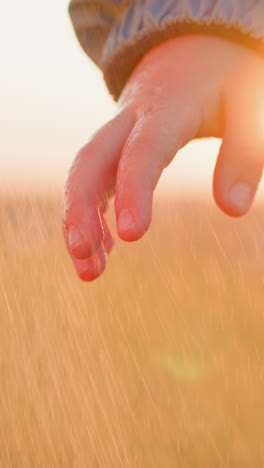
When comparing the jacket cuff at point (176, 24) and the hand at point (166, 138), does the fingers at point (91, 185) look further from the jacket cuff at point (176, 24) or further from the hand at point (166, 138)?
the jacket cuff at point (176, 24)

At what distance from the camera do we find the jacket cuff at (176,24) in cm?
57

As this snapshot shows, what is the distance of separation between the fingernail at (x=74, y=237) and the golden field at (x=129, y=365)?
165 millimetres

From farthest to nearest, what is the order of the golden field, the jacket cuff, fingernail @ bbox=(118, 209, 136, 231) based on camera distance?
1. the golden field
2. the jacket cuff
3. fingernail @ bbox=(118, 209, 136, 231)

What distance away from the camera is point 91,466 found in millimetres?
765

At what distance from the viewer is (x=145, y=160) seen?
0.48 m

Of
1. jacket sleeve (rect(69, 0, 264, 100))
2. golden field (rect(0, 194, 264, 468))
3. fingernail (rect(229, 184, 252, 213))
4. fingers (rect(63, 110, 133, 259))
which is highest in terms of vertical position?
jacket sleeve (rect(69, 0, 264, 100))

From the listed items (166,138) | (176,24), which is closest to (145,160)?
(166,138)

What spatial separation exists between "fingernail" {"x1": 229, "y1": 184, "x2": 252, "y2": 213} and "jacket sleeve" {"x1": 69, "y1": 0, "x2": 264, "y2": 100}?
0.53 feet

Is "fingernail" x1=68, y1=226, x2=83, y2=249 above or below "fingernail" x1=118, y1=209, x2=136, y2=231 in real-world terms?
below

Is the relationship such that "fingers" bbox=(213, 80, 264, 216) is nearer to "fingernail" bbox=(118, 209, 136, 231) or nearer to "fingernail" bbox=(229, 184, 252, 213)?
"fingernail" bbox=(229, 184, 252, 213)

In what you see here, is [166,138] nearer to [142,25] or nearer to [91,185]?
[91,185]

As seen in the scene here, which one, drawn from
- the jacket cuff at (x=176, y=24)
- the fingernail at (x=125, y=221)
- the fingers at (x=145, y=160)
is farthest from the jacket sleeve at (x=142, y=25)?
the fingernail at (x=125, y=221)

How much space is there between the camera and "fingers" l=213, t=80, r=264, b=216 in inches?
20.1

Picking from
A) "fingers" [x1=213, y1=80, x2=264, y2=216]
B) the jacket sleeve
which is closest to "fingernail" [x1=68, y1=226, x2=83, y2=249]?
"fingers" [x1=213, y1=80, x2=264, y2=216]
